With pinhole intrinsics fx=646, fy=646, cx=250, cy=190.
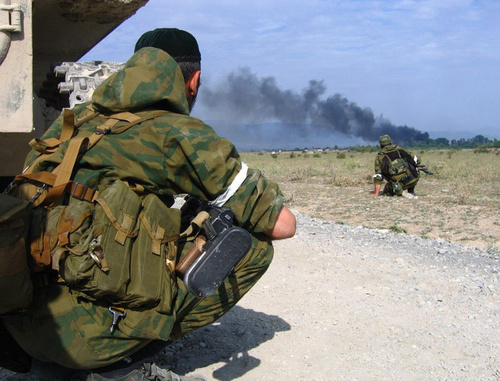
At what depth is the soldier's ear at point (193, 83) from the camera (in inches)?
111

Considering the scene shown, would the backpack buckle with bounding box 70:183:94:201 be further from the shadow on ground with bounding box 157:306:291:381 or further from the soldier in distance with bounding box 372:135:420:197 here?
the soldier in distance with bounding box 372:135:420:197

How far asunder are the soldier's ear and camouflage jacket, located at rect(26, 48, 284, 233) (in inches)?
10.1

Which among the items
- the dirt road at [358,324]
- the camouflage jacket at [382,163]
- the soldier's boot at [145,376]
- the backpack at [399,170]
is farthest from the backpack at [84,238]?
the camouflage jacket at [382,163]

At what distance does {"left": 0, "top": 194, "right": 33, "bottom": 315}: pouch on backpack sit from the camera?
6.77 ft

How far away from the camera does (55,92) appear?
502 centimetres

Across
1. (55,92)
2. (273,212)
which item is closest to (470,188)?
(55,92)

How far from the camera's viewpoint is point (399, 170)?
12.4m

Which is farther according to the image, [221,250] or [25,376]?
[25,376]

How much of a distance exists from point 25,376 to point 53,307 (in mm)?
822

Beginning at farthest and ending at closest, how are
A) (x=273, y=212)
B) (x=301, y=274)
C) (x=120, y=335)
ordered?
1. (x=301, y=274)
2. (x=273, y=212)
3. (x=120, y=335)

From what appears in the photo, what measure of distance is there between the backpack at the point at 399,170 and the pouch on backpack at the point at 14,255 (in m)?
10.8

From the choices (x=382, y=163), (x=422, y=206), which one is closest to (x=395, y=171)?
(x=382, y=163)

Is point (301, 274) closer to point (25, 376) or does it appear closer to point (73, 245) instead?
point (25, 376)

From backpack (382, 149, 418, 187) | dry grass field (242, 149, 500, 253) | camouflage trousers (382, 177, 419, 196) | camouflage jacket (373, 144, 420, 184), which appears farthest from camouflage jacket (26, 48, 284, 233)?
camouflage jacket (373, 144, 420, 184)
